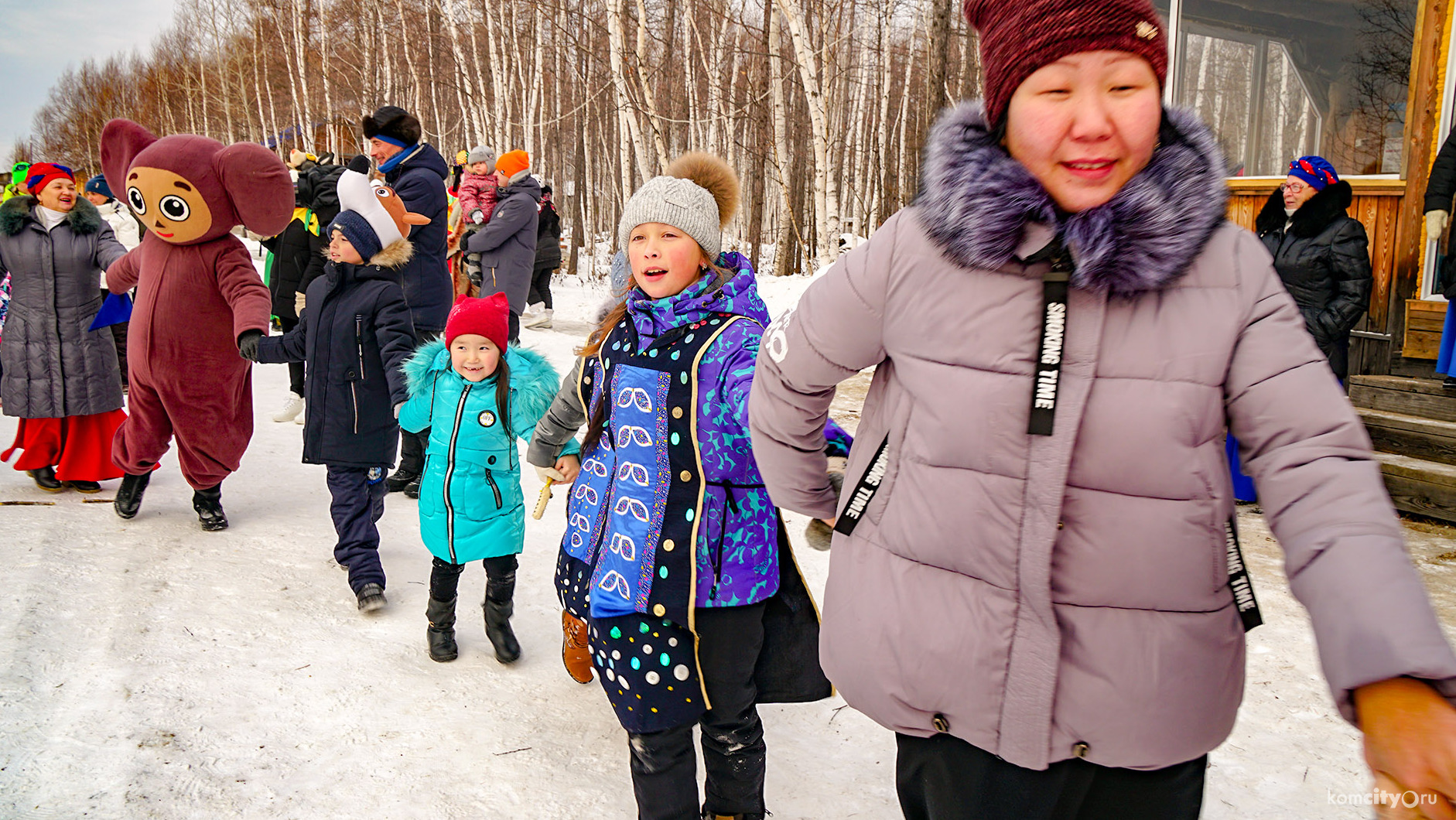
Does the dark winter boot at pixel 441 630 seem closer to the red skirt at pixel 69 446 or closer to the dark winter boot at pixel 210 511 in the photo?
the dark winter boot at pixel 210 511

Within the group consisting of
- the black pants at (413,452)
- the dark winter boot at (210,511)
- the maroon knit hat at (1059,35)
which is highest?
the maroon knit hat at (1059,35)

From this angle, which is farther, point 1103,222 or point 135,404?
point 135,404

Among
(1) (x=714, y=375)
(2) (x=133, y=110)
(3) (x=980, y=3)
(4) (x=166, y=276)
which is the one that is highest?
(2) (x=133, y=110)

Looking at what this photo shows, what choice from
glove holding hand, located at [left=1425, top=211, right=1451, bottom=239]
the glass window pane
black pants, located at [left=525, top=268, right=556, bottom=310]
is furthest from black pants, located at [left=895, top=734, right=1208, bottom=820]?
black pants, located at [left=525, top=268, right=556, bottom=310]

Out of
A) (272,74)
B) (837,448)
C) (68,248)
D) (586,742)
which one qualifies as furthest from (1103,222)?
(272,74)

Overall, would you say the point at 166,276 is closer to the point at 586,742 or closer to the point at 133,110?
the point at 586,742

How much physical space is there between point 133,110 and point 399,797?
52.0m

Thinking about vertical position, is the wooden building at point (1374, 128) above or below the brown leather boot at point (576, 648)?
above

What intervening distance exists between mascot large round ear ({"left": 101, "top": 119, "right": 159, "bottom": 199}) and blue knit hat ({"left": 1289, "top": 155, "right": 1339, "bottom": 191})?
231 inches

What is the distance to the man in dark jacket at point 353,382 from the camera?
372 centimetres

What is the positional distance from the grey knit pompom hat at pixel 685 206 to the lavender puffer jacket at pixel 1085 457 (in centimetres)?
100

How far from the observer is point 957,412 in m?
1.25

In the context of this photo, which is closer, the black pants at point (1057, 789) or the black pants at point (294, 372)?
the black pants at point (1057, 789)

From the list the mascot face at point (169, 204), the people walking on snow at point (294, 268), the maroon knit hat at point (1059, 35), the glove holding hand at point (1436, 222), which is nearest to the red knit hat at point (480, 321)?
the mascot face at point (169, 204)
